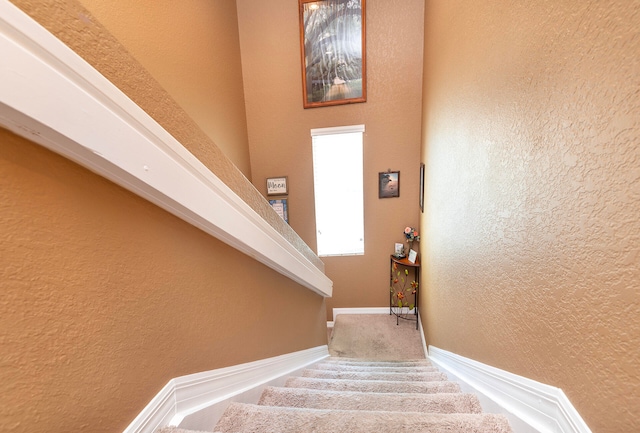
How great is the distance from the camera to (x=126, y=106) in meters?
0.49

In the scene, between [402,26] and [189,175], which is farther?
[402,26]

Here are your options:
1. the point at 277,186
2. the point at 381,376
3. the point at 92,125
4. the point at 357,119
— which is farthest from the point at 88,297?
the point at 357,119

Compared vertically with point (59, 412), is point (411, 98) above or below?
above

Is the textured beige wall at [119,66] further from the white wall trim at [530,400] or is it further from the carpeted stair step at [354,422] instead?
the white wall trim at [530,400]

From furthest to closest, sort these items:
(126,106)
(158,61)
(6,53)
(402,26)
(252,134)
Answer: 1. (252,134)
2. (402,26)
3. (158,61)
4. (126,106)
5. (6,53)

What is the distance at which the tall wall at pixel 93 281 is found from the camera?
0.38 meters

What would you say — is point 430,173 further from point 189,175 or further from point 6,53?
point 6,53

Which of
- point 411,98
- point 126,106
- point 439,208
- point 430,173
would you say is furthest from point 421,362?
point 411,98

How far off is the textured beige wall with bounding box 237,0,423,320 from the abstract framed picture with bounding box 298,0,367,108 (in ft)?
0.28

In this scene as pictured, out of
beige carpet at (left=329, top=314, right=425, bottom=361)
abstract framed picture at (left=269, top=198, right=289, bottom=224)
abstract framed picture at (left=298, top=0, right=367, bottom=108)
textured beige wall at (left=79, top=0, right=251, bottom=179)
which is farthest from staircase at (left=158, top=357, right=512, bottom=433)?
abstract framed picture at (left=298, top=0, right=367, bottom=108)

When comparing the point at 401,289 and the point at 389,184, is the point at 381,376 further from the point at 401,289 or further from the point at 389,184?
the point at 389,184

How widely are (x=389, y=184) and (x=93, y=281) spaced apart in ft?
10.3

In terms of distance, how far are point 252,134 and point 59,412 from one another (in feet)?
10.7

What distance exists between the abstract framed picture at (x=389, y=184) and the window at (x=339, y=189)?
254mm
